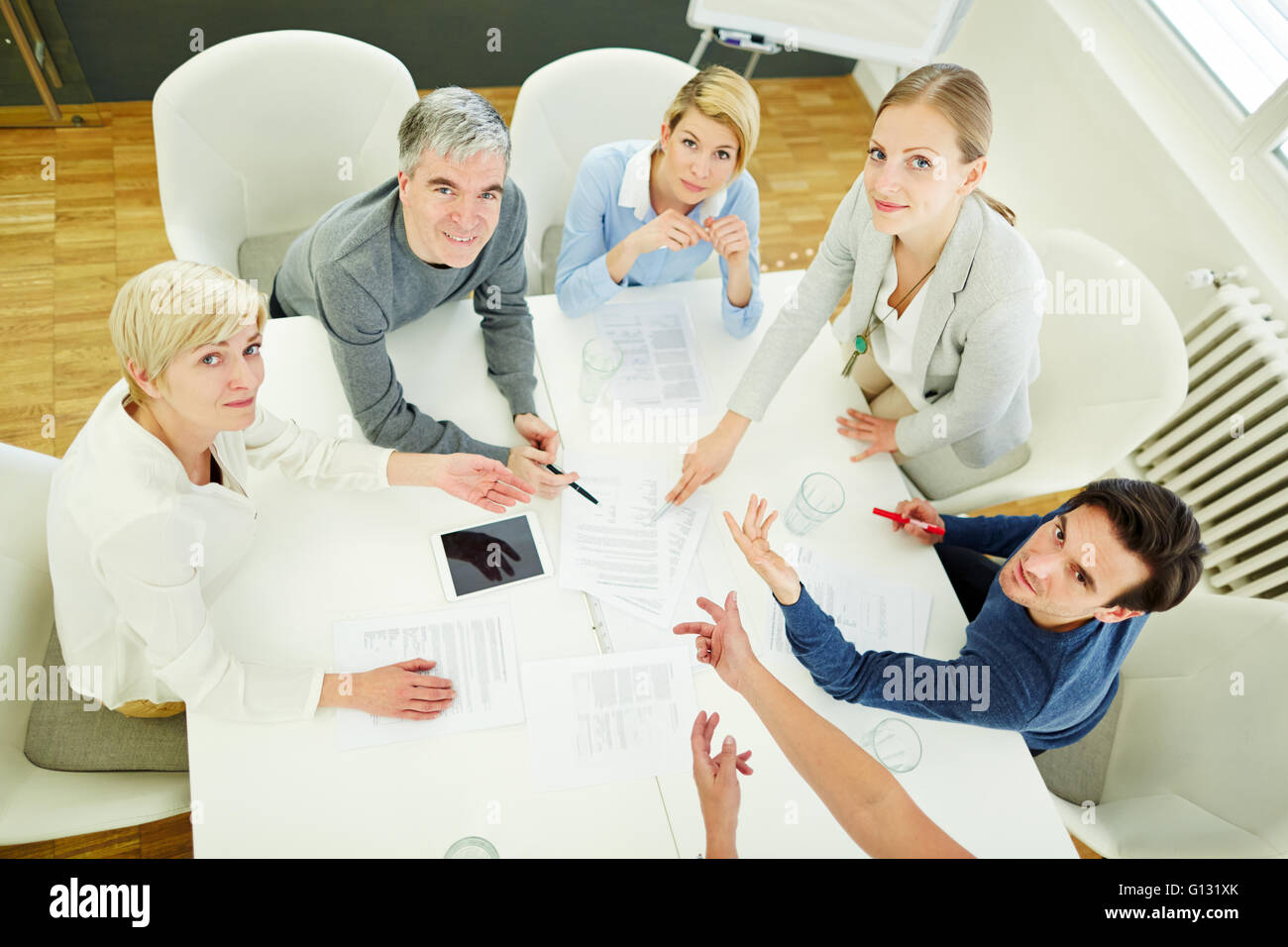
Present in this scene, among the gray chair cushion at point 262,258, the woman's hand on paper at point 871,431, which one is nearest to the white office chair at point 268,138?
the gray chair cushion at point 262,258

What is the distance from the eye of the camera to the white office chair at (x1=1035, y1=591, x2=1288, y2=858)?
1.60 meters

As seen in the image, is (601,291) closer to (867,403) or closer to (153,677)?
(867,403)

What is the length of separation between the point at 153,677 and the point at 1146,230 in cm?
317

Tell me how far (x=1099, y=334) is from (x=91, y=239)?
3.41 metres

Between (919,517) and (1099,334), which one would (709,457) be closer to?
(919,517)

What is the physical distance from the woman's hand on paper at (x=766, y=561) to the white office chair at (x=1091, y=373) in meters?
0.84

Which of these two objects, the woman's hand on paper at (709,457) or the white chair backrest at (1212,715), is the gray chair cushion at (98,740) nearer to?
the woman's hand on paper at (709,457)

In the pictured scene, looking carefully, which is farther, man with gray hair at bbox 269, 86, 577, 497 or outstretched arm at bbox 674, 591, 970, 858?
man with gray hair at bbox 269, 86, 577, 497

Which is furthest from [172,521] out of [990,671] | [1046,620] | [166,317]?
[1046,620]

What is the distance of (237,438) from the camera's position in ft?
5.23

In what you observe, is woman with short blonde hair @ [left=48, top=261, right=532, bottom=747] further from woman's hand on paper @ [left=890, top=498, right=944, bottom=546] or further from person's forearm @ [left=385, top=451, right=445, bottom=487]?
woman's hand on paper @ [left=890, top=498, right=944, bottom=546]

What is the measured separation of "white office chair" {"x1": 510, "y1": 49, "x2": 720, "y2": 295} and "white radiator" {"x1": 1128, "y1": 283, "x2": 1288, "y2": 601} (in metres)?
1.58

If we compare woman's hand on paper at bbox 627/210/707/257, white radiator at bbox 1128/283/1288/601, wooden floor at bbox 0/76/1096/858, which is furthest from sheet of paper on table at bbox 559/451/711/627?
white radiator at bbox 1128/283/1288/601
